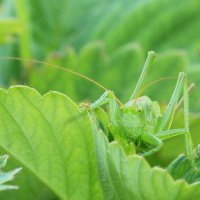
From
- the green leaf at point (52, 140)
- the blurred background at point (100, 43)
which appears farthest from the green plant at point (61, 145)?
the blurred background at point (100, 43)

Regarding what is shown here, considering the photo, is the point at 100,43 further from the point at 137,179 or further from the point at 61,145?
the point at 137,179

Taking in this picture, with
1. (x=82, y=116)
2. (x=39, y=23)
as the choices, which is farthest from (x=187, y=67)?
(x=82, y=116)

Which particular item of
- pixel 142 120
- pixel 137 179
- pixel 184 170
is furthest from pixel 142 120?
pixel 137 179

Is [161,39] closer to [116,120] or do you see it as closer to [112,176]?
[116,120]

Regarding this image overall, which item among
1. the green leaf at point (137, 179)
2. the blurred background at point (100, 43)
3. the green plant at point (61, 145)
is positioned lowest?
the green leaf at point (137, 179)

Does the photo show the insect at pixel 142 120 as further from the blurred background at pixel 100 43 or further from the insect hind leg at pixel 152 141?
the blurred background at pixel 100 43

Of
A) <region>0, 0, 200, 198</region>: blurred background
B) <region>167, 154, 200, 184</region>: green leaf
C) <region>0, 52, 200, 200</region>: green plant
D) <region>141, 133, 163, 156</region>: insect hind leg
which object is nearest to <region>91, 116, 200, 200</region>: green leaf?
<region>0, 52, 200, 200</region>: green plant
